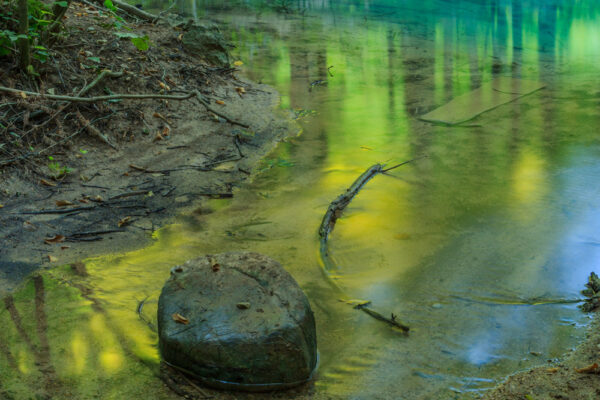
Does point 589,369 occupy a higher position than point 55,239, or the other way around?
point 55,239

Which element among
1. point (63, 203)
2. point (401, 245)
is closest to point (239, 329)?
point (401, 245)

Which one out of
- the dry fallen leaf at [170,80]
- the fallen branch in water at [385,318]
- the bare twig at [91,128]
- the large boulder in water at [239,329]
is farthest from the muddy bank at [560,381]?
the dry fallen leaf at [170,80]

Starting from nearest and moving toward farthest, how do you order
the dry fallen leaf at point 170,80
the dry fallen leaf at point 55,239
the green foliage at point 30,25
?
the dry fallen leaf at point 55,239 → the green foliage at point 30,25 → the dry fallen leaf at point 170,80

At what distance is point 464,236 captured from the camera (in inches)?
194

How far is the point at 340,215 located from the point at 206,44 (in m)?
5.00

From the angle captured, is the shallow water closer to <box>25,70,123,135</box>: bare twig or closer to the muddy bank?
the muddy bank

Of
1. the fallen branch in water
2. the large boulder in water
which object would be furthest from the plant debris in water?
the large boulder in water

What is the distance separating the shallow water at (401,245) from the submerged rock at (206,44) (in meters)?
0.84

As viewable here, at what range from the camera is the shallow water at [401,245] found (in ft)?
11.1

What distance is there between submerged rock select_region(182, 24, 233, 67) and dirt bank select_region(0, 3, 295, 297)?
444 mm

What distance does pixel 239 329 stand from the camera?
10.2 ft

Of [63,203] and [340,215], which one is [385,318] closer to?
[340,215]

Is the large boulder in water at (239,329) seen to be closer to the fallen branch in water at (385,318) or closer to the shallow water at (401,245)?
the shallow water at (401,245)

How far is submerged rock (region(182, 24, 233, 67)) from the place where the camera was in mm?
9125
